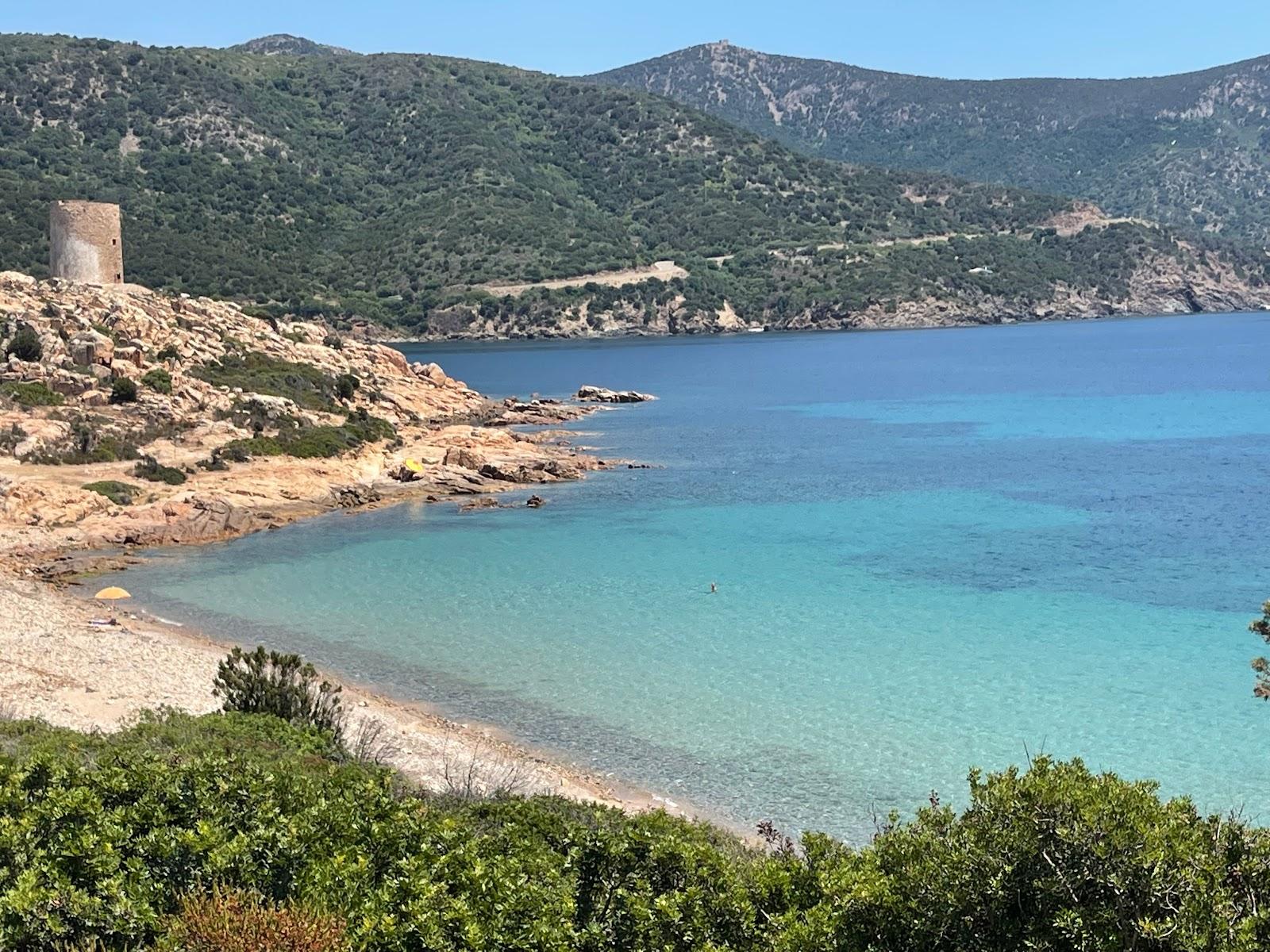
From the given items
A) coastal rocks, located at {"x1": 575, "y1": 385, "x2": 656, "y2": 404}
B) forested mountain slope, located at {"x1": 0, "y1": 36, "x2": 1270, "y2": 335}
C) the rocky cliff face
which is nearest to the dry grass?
the rocky cliff face

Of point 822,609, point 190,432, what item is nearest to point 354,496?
point 190,432

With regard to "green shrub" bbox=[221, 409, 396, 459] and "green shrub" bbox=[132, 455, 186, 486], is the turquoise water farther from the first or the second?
"green shrub" bbox=[221, 409, 396, 459]

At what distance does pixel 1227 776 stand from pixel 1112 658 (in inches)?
191

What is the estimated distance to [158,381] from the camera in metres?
37.4

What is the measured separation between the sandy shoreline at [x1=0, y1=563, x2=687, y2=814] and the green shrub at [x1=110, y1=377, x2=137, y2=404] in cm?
1633

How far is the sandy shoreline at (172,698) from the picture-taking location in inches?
537

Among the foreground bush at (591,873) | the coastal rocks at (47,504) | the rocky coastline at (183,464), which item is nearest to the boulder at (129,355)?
the rocky coastline at (183,464)

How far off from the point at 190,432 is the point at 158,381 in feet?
11.3

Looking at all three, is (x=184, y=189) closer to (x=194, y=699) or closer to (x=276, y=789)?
(x=194, y=699)

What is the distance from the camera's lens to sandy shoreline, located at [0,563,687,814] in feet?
44.8

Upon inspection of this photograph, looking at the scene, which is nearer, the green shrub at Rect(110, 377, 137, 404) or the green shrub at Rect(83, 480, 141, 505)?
the green shrub at Rect(83, 480, 141, 505)

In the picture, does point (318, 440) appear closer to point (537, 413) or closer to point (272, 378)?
point (272, 378)

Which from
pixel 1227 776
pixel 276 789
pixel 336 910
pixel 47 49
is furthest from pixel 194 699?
pixel 47 49

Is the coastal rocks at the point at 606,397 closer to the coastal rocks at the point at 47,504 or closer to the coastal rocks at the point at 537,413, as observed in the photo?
the coastal rocks at the point at 537,413
